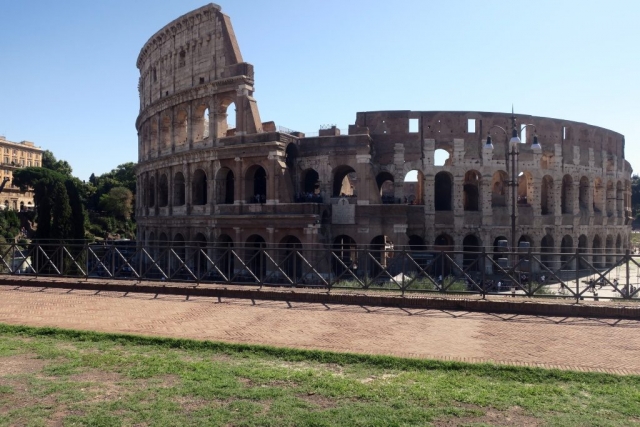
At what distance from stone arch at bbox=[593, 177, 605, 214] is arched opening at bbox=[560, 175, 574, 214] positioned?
3.44 metres

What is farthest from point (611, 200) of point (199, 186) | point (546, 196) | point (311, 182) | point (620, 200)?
point (199, 186)

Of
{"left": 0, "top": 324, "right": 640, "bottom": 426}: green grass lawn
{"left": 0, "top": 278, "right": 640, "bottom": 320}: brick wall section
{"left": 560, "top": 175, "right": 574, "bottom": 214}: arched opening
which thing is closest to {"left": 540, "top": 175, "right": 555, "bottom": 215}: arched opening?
{"left": 560, "top": 175, "right": 574, "bottom": 214}: arched opening

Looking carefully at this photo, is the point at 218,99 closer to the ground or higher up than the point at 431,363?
higher up

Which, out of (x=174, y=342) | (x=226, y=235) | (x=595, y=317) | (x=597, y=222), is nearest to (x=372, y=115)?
(x=226, y=235)

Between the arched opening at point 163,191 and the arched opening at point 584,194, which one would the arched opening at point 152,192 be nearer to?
the arched opening at point 163,191

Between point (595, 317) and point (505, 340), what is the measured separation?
3.16m

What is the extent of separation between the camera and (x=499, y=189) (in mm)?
39250

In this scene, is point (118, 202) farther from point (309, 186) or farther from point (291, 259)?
point (291, 259)

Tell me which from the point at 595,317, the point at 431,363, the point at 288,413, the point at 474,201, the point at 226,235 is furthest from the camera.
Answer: the point at 474,201

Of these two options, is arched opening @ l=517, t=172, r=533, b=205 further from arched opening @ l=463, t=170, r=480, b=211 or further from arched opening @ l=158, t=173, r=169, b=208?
arched opening @ l=158, t=173, r=169, b=208

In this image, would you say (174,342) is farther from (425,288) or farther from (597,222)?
(597,222)

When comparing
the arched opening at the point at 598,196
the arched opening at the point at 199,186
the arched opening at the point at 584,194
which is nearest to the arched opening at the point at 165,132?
the arched opening at the point at 199,186

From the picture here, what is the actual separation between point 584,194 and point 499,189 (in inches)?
236

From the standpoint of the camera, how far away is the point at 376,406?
18.5ft
